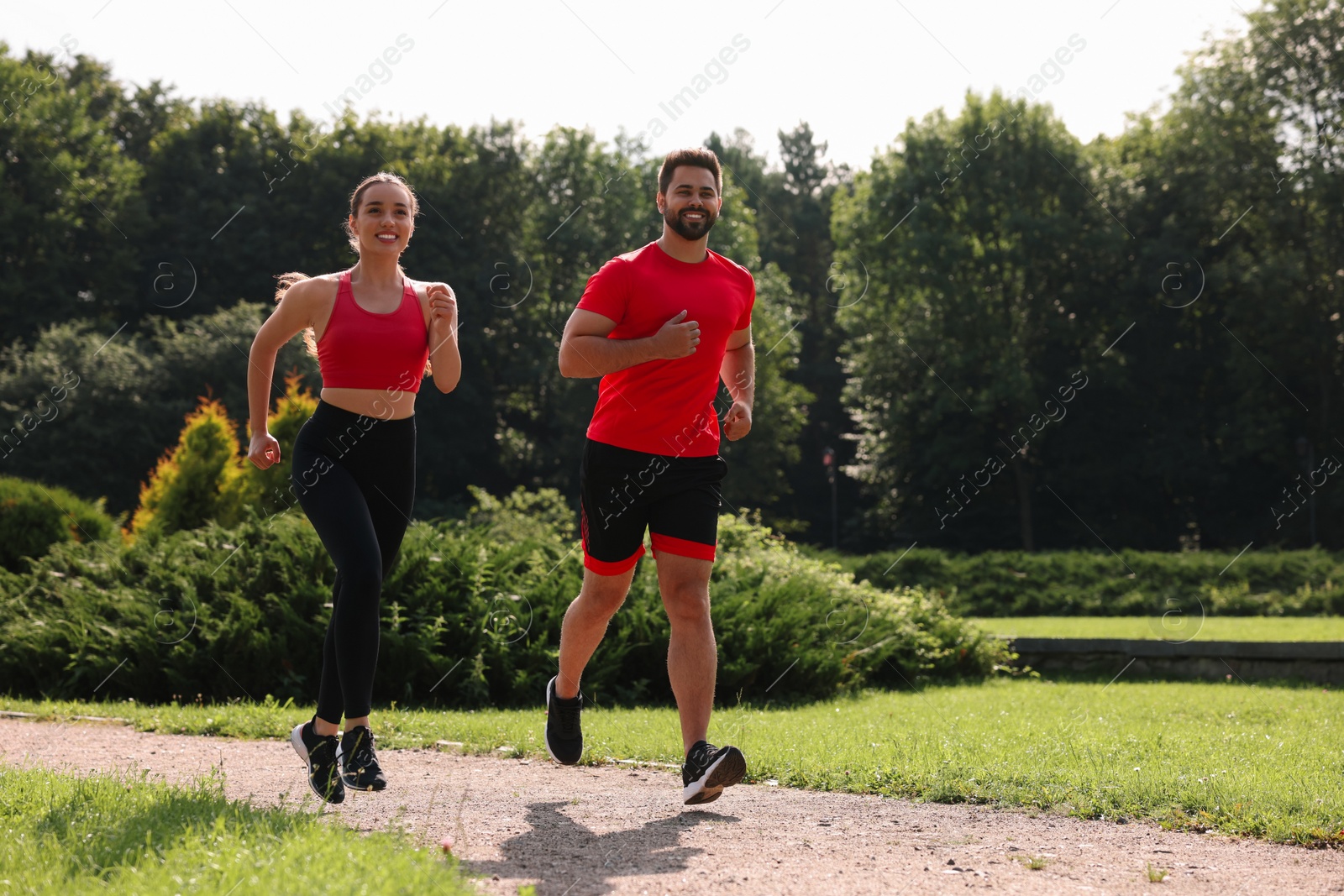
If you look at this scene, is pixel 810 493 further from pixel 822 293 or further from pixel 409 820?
pixel 409 820

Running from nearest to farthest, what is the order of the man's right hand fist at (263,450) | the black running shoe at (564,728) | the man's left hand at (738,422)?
the man's right hand fist at (263,450)
the man's left hand at (738,422)
the black running shoe at (564,728)

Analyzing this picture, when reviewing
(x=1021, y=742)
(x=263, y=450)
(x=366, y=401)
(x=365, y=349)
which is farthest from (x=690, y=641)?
(x=1021, y=742)

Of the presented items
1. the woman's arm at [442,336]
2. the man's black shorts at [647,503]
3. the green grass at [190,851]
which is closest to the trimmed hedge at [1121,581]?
the man's black shorts at [647,503]

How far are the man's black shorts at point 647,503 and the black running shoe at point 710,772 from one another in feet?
2.38

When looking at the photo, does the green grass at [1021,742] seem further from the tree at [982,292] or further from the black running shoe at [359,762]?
the tree at [982,292]

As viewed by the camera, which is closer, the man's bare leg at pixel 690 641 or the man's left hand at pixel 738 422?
the man's bare leg at pixel 690 641

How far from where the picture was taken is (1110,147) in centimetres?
3888

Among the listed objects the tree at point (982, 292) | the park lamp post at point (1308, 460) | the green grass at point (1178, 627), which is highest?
the tree at point (982, 292)

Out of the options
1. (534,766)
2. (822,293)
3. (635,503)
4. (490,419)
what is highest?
(822,293)

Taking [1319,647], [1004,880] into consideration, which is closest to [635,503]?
[1004,880]

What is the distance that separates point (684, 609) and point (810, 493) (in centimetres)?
4446

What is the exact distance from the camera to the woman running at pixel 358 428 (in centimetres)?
420

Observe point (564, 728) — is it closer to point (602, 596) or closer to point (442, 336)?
point (602, 596)

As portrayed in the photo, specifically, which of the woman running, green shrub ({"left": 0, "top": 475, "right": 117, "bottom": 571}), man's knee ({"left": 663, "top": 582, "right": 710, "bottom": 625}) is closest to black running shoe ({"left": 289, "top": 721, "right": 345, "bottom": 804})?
the woman running
